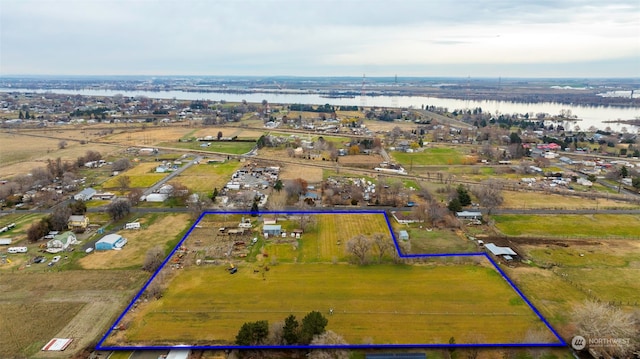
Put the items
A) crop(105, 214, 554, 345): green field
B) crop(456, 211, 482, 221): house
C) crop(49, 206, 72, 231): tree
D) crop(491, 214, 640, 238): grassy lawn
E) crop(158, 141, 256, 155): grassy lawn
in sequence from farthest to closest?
crop(158, 141, 256, 155): grassy lawn, crop(456, 211, 482, 221): house, crop(491, 214, 640, 238): grassy lawn, crop(49, 206, 72, 231): tree, crop(105, 214, 554, 345): green field

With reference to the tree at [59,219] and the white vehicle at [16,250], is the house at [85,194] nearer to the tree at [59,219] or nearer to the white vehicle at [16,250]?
the tree at [59,219]

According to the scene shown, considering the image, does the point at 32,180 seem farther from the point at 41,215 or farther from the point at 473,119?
the point at 473,119

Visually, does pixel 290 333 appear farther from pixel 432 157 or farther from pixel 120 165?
pixel 432 157

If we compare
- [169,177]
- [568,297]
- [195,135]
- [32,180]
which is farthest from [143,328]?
[195,135]

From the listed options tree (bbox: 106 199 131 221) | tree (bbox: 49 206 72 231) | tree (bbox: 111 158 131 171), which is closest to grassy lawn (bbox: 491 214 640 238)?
tree (bbox: 106 199 131 221)

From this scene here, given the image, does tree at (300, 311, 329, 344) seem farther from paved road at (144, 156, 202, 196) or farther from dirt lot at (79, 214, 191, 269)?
paved road at (144, 156, 202, 196)

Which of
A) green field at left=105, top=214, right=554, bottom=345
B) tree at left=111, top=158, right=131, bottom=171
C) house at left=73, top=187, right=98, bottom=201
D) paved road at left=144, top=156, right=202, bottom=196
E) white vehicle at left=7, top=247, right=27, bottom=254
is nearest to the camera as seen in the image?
green field at left=105, top=214, right=554, bottom=345

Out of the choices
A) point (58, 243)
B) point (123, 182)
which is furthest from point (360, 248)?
point (123, 182)
